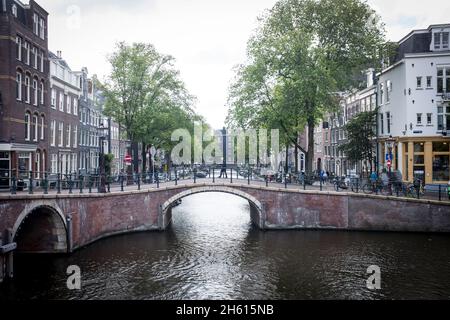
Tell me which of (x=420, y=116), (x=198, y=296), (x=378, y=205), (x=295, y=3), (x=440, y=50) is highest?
(x=295, y=3)

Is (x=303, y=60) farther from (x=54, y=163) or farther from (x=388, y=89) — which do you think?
(x=54, y=163)

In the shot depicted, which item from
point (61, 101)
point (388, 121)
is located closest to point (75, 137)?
point (61, 101)

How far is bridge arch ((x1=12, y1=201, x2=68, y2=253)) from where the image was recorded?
787 inches

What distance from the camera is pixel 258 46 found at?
32031 mm

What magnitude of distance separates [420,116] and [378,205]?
33.5 feet

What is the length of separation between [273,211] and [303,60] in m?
11.5

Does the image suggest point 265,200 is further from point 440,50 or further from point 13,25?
point 13,25

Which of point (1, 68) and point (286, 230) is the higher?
point (1, 68)

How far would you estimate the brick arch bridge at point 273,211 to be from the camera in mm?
22234

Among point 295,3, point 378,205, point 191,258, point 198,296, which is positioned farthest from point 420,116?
point 198,296

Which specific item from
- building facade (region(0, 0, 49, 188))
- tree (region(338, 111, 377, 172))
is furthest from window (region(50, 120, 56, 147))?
tree (region(338, 111, 377, 172))

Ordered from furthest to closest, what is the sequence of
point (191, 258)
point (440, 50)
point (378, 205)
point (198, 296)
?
point (440, 50) → point (378, 205) → point (191, 258) → point (198, 296)

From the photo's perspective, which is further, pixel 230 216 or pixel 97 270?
pixel 230 216

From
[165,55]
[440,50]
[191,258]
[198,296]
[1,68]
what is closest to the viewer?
[198,296]
